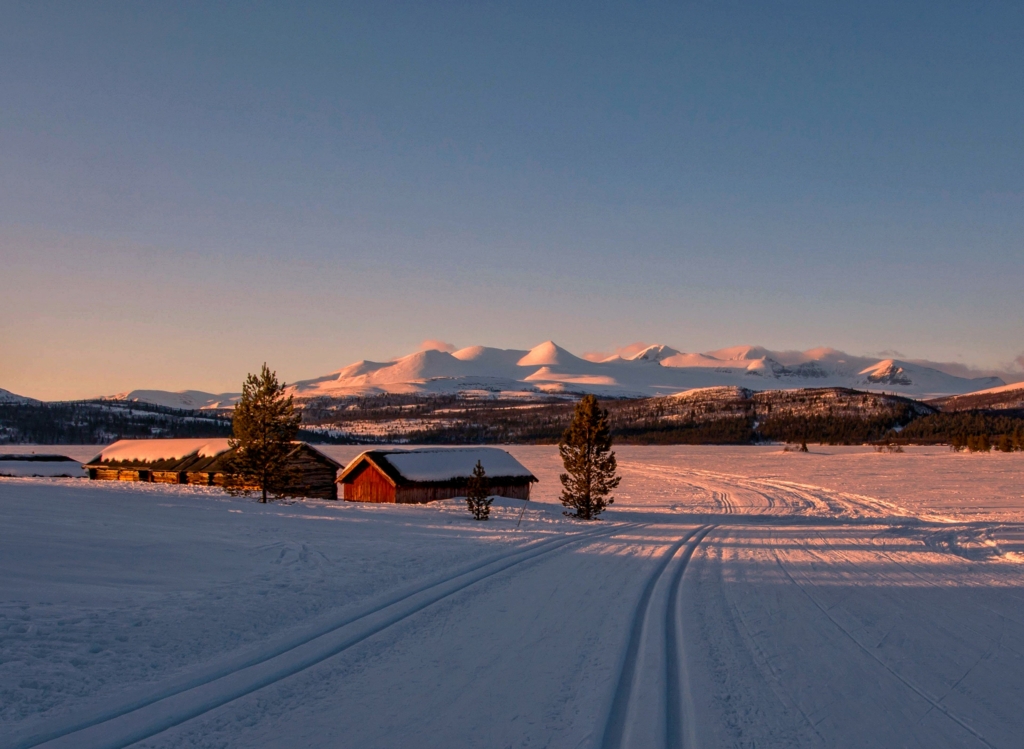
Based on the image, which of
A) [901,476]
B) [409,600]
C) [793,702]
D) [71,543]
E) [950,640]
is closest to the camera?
[793,702]

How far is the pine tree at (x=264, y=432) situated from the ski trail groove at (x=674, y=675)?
71.6ft

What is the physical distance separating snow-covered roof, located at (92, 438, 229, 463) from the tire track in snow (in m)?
36.2

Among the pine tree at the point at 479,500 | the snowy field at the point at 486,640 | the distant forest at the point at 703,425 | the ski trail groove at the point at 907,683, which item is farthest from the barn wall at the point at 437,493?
the distant forest at the point at 703,425

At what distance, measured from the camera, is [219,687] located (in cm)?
721

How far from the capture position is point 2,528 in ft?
48.1

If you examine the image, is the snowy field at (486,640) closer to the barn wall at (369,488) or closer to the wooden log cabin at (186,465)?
the barn wall at (369,488)

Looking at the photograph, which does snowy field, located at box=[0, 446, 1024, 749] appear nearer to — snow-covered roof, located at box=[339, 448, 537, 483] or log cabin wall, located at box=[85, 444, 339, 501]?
snow-covered roof, located at box=[339, 448, 537, 483]

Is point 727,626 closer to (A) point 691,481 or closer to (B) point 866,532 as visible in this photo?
(B) point 866,532

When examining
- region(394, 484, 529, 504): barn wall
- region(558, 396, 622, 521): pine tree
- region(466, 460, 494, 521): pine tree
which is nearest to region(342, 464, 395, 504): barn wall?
region(394, 484, 529, 504): barn wall

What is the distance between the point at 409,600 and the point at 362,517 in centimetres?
1624

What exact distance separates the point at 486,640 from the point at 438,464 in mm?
33020

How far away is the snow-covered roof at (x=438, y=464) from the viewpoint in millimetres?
40562

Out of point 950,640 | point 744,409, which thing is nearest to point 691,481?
point 950,640

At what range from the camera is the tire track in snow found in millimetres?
5930
